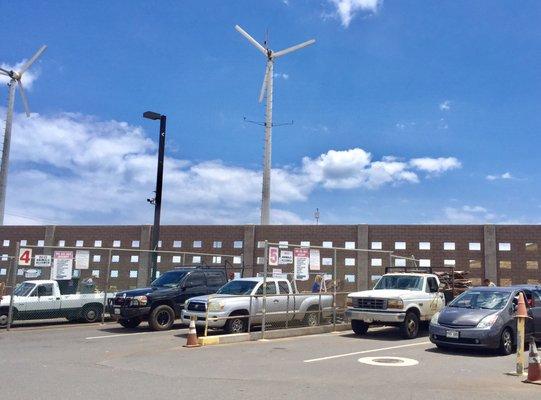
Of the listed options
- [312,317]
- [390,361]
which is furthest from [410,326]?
[390,361]

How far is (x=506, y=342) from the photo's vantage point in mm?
12406

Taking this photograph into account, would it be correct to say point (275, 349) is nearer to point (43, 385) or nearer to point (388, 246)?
point (43, 385)

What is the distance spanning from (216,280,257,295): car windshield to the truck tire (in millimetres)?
5873

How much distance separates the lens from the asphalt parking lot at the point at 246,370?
318 inches

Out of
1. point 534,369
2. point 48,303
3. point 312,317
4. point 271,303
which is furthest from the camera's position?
point 48,303

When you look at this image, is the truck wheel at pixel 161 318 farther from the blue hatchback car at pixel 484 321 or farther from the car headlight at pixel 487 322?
the car headlight at pixel 487 322

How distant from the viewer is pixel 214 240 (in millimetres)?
33719

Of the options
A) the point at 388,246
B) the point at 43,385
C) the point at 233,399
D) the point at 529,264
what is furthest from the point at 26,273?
the point at 529,264

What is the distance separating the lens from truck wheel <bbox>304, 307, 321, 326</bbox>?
17.0 meters

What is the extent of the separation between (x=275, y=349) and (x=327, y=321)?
16.7 ft

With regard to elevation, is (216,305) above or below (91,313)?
above

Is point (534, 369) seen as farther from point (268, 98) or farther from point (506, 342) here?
point (268, 98)

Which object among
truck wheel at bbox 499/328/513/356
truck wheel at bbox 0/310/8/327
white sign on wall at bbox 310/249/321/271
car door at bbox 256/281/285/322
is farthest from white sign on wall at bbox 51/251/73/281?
truck wheel at bbox 499/328/513/356

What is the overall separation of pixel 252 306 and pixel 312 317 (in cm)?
234
